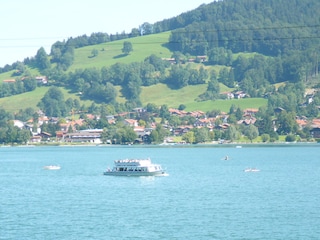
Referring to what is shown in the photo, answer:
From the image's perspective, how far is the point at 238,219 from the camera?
51.2 meters

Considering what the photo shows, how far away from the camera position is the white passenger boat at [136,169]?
84875 mm

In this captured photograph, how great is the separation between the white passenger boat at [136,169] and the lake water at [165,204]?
1855mm

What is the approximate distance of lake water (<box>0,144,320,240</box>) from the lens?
156ft

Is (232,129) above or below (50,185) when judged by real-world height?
below

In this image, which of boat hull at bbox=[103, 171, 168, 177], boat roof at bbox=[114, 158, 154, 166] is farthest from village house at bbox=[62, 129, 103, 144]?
boat hull at bbox=[103, 171, 168, 177]

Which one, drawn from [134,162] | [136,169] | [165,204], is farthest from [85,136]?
[165,204]

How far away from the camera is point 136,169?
8625 centimetres

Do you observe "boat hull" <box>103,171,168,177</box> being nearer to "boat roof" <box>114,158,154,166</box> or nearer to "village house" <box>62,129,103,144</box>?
"boat roof" <box>114,158,154,166</box>

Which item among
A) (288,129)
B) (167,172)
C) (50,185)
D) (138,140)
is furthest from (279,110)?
(50,185)

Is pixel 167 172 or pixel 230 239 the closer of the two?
pixel 230 239

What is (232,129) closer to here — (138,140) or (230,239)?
(138,140)

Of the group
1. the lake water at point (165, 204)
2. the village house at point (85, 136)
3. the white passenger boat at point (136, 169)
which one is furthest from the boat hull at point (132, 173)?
the village house at point (85, 136)

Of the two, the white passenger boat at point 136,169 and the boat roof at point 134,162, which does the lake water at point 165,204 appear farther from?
the boat roof at point 134,162

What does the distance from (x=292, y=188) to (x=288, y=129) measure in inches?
4218
